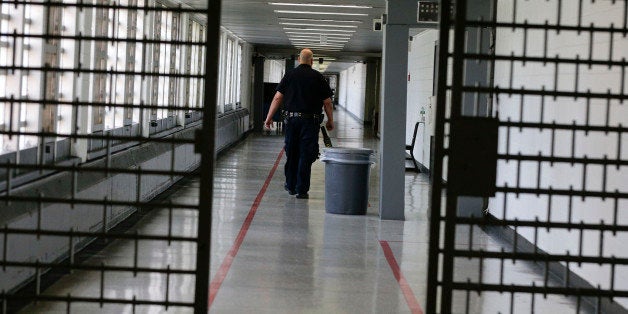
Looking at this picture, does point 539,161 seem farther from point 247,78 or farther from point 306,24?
point 247,78

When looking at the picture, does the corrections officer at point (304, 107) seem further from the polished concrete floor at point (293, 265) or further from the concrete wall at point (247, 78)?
the concrete wall at point (247, 78)

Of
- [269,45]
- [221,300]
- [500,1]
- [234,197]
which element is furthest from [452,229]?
[269,45]

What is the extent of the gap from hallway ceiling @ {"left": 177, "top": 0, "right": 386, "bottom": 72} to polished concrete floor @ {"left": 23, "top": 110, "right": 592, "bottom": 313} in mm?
3701

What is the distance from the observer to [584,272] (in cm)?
636

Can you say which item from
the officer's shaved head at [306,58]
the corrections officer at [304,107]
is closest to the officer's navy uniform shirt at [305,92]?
the corrections officer at [304,107]

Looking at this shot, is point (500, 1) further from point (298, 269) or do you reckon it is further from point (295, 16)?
point (295, 16)

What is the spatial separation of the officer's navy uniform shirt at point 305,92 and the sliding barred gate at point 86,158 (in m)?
1.75

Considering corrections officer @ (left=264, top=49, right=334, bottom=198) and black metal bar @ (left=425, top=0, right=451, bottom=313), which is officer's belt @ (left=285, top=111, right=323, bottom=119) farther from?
black metal bar @ (left=425, top=0, right=451, bottom=313)

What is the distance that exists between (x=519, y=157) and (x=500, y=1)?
19.1ft

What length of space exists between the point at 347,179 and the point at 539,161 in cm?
593

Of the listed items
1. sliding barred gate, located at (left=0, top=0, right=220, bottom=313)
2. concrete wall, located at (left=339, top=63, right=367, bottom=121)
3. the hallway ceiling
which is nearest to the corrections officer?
sliding barred gate, located at (left=0, top=0, right=220, bottom=313)

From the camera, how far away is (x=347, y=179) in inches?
389

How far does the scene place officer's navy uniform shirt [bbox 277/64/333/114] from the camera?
10.4 metres

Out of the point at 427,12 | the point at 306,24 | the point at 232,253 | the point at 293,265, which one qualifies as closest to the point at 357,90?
the point at 306,24
